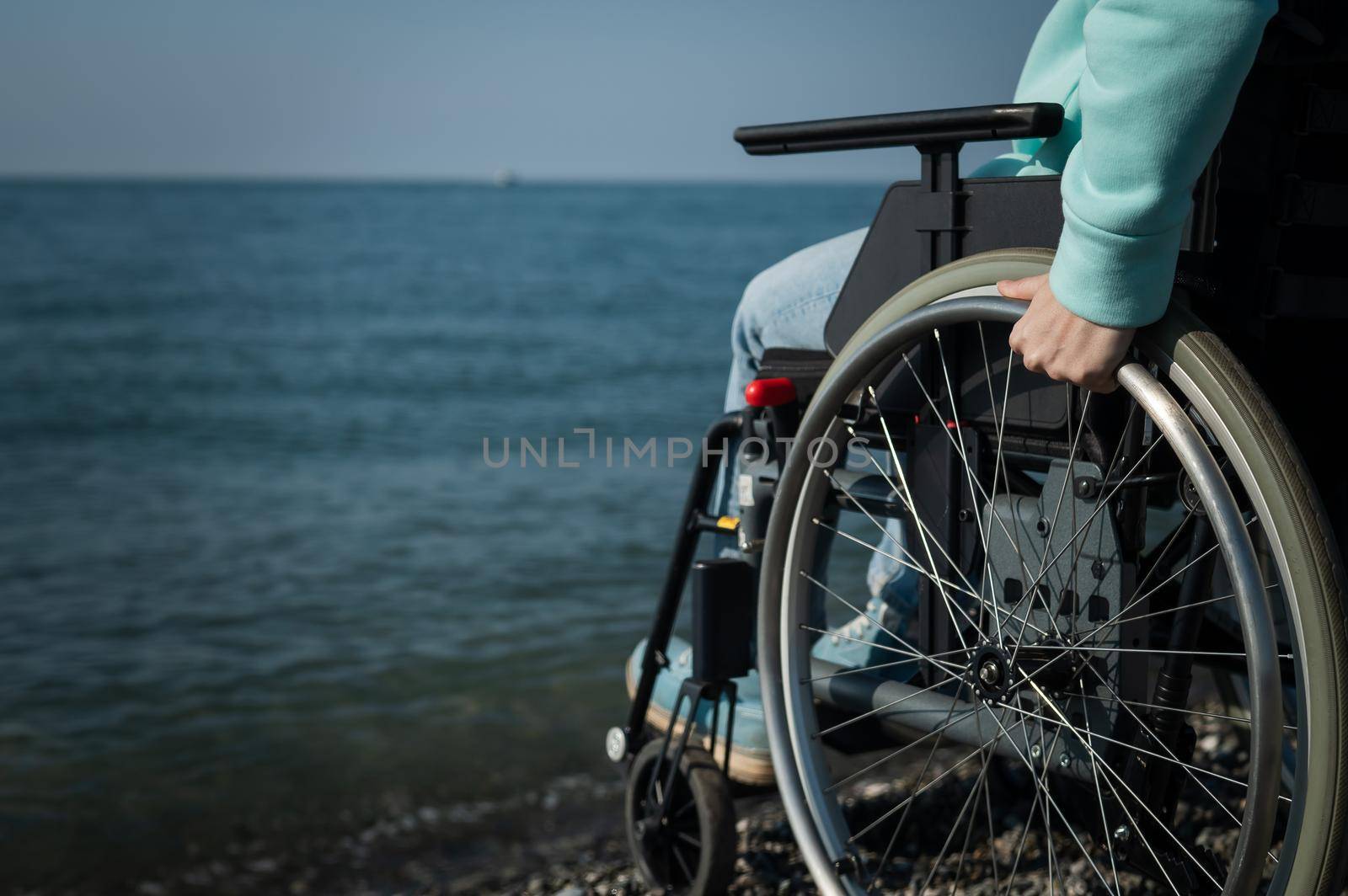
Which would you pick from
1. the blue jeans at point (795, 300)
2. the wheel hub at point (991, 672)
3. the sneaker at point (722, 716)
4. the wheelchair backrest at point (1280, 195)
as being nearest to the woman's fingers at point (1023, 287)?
the wheelchair backrest at point (1280, 195)

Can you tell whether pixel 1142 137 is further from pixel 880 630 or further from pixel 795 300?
pixel 880 630

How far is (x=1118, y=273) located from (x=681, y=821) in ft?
4.44

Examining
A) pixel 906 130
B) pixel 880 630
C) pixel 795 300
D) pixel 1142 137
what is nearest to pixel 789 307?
pixel 795 300

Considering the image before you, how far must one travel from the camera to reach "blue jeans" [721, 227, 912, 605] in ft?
6.39

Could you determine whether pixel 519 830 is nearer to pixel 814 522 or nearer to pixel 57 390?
pixel 814 522

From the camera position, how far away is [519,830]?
121 inches

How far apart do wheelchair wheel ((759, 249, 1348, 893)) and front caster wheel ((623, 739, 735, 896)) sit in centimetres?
25

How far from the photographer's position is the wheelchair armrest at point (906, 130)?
1.37 metres

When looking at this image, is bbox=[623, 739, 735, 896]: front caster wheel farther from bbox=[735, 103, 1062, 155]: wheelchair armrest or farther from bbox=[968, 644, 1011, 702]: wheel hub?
bbox=[735, 103, 1062, 155]: wheelchair armrest

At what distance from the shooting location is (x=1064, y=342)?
1.27 metres

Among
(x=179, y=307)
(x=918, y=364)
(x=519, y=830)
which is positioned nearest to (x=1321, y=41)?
(x=918, y=364)

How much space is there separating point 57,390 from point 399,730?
31.8 feet

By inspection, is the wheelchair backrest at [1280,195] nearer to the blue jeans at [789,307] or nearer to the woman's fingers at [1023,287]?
the woman's fingers at [1023,287]

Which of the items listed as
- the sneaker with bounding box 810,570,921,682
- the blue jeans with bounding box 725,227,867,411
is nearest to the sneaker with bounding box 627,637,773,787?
the sneaker with bounding box 810,570,921,682
